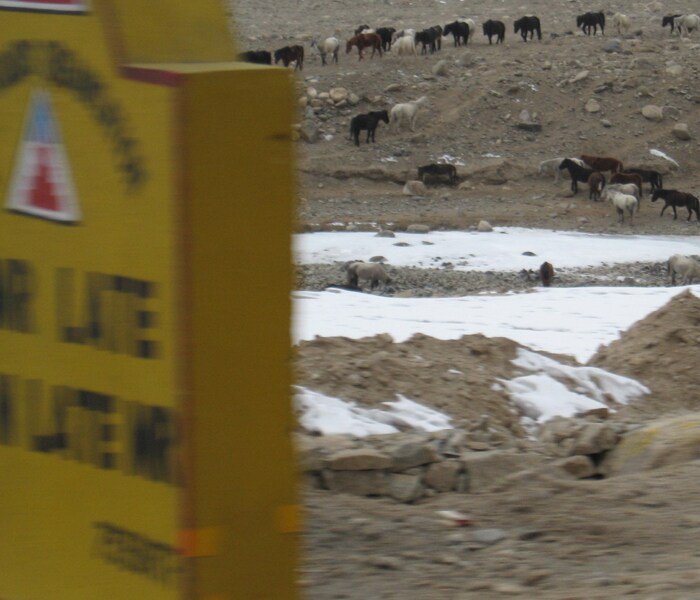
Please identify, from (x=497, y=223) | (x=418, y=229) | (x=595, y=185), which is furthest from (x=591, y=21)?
(x=418, y=229)

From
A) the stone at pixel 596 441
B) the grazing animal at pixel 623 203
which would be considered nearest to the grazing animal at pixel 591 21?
the grazing animal at pixel 623 203

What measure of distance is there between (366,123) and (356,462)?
23.2m

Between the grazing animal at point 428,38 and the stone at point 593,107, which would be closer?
the stone at point 593,107

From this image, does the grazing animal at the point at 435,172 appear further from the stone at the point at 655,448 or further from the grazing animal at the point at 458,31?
the stone at the point at 655,448

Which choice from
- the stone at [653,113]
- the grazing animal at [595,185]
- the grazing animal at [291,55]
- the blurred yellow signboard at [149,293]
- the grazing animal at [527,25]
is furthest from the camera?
the grazing animal at [527,25]

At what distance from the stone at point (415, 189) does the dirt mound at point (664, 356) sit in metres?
15.7

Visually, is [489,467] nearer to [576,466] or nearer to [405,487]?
[405,487]

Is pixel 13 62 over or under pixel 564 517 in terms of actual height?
over

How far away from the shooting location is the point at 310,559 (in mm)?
4586

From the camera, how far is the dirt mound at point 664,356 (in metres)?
9.69

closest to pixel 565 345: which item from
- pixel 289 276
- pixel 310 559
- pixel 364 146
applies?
pixel 310 559

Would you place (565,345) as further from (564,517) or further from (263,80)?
(263,80)

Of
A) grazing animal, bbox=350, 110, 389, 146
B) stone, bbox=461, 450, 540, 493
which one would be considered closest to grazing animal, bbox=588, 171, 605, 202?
grazing animal, bbox=350, 110, 389, 146

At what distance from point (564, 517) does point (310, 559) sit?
3.76ft
